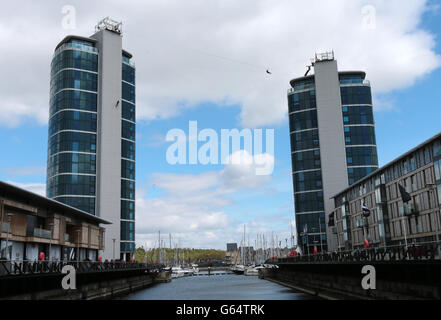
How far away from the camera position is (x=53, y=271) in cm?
4250

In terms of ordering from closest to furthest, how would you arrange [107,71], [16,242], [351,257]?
[351,257] → [16,242] → [107,71]

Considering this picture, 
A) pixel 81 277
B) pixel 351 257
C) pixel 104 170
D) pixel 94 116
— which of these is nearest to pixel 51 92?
pixel 94 116

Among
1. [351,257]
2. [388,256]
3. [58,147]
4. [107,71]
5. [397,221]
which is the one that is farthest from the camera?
[107,71]

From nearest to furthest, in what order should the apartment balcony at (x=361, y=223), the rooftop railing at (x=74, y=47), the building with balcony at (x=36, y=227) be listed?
the building with balcony at (x=36, y=227)
the apartment balcony at (x=361, y=223)
the rooftop railing at (x=74, y=47)

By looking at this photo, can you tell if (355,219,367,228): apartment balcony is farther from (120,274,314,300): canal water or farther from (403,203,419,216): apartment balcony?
(120,274,314,300): canal water

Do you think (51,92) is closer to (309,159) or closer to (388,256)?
(309,159)

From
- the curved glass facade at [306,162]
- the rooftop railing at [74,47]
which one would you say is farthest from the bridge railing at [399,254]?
the rooftop railing at [74,47]

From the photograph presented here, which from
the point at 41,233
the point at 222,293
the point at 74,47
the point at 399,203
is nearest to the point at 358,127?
the point at 399,203

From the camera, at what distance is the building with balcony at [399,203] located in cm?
7000

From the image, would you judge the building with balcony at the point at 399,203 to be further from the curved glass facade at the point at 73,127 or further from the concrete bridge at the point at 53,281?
the curved glass facade at the point at 73,127

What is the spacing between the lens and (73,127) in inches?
5236

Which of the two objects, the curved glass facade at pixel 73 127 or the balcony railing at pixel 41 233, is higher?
the curved glass facade at pixel 73 127

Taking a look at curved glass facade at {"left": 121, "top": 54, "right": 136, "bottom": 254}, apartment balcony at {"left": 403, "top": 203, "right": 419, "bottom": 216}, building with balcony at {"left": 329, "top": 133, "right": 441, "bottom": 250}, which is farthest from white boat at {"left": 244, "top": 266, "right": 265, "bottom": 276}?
apartment balcony at {"left": 403, "top": 203, "right": 419, "bottom": 216}

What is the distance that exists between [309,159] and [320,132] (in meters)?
9.35
